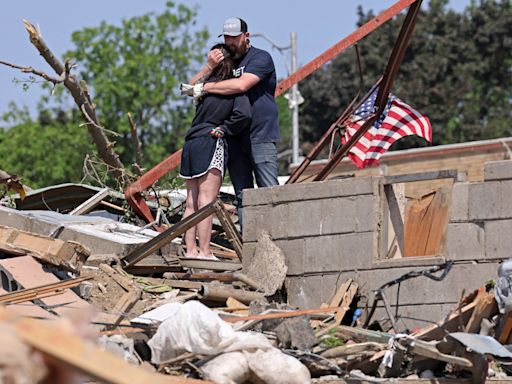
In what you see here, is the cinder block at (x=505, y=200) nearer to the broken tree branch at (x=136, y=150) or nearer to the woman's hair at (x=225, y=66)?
the woman's hair at (x=225, y=66)

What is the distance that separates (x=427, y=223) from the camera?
7836mm

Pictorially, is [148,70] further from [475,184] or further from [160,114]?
[475,184]

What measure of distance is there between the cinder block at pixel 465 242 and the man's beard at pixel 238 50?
2549 mm

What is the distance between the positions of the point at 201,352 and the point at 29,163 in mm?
47168

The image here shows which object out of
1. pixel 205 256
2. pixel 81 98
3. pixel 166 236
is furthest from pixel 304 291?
pixel 81 98

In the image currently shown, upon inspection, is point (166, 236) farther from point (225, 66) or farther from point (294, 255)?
point (225, 66)

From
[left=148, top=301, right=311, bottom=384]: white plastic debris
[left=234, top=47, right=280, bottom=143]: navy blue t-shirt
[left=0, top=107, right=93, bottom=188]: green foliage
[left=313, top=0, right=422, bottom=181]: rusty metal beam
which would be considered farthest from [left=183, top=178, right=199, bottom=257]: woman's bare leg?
[left=0, top=107, right=93, bottom=188]: green foliage

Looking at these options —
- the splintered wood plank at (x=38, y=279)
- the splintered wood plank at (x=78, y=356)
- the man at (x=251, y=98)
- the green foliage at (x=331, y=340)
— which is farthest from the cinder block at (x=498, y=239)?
the splintered wood plank at (x=78, y=356)

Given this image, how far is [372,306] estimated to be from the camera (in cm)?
766

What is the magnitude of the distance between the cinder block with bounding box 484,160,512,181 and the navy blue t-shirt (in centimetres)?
216

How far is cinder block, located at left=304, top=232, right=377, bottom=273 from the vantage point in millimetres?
7754

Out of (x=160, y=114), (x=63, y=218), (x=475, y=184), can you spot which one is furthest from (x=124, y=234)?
(x=160, y=114)

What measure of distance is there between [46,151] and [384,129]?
141ft

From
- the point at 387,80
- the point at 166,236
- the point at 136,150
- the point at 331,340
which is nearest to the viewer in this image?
the point at 331,340
